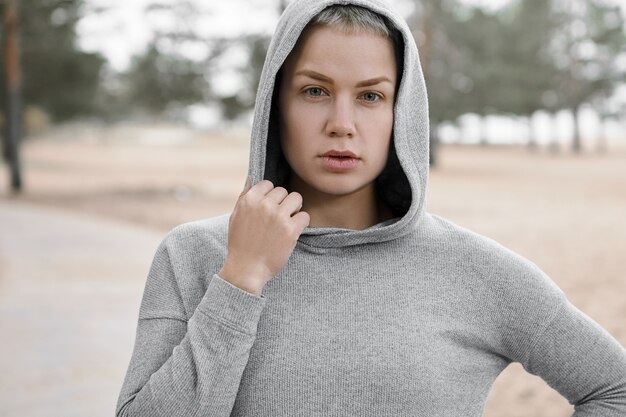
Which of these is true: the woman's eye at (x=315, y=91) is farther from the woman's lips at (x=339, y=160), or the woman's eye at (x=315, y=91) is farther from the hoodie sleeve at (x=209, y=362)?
the hoodie sleeve at (x=209, y=362)

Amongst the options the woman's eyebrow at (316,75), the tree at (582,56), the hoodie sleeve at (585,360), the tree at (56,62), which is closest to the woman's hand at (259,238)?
the woman's eyebrow at (316,75)

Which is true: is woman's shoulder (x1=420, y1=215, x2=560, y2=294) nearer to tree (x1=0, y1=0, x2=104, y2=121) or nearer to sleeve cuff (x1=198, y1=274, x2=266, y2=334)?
sleeve cuff (x1=198, y1=274, x2=266, y2=334)

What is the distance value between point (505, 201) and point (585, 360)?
15.0 metres

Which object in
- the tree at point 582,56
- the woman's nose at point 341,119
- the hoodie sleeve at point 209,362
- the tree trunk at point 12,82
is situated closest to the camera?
the hoodie sleeve at point 209,362

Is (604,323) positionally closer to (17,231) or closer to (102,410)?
(102,410)

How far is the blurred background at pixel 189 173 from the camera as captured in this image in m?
5.45

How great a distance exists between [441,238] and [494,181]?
68.1ft

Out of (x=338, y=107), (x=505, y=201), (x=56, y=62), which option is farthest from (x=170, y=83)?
(x=338, y=107)

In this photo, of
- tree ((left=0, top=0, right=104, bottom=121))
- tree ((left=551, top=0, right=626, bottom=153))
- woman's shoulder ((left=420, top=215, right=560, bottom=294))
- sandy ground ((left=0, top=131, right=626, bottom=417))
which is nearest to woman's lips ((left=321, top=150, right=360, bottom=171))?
woman's shoulder ((left=420, top=215, right=560, bottom=294))

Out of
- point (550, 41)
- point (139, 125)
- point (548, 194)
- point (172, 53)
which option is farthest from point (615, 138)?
point (172, 53)

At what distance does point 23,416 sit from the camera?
4129 mm

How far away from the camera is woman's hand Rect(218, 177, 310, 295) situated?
1.30m

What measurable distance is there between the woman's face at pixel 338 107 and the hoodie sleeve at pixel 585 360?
1.42 feet

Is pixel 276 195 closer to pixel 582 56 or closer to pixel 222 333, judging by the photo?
pixel 222 333
